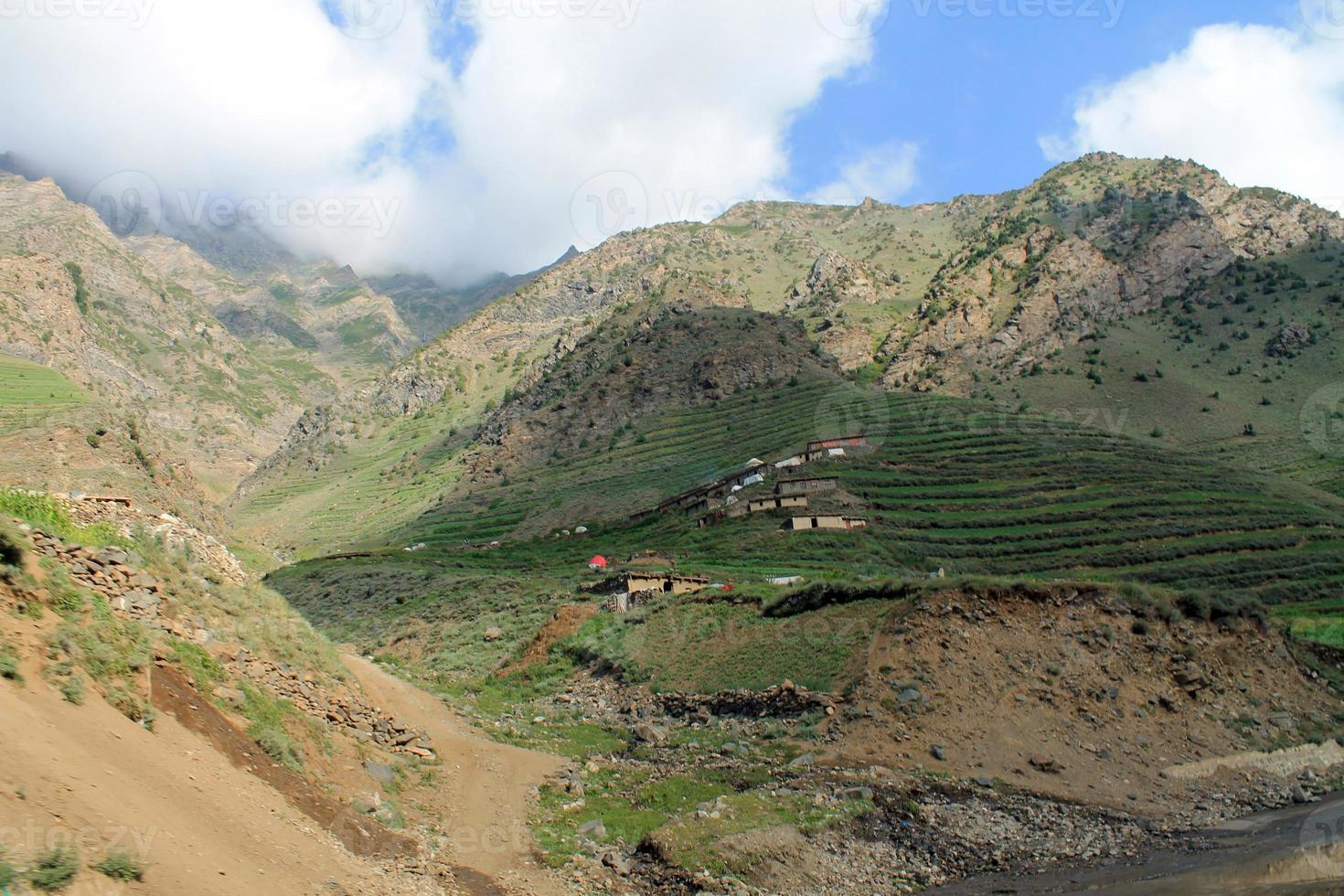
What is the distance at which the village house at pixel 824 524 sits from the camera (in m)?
69.9

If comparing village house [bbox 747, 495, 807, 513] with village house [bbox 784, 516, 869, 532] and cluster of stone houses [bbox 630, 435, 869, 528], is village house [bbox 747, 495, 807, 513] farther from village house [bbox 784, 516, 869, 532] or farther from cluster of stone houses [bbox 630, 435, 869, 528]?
village house [bbox 784, 516, 869, 532]

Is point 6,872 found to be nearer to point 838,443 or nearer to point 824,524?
point 824,524

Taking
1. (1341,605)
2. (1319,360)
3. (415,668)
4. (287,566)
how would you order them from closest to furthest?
(415,668) < (1341,605) < (287,566) < (1319,360)

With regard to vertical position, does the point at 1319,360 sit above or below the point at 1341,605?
above

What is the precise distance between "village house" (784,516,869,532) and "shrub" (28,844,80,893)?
6303 centimetres

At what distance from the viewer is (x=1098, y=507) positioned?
71.8 metres

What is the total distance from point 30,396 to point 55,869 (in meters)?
65.5

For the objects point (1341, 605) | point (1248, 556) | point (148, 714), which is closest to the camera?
point (148, 714)

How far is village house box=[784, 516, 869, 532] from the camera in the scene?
Answer: 69.9m

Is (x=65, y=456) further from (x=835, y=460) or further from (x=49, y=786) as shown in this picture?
(x=835, y=460)

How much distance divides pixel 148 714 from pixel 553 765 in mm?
11429

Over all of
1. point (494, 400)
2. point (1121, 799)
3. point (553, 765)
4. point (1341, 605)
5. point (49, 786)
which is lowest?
point (1341, 605)

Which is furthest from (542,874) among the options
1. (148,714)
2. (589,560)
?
(589,560)

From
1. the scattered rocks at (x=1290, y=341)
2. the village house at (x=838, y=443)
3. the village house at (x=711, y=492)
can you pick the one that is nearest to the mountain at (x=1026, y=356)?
the scattered rocks at (x=1290, y=341)
